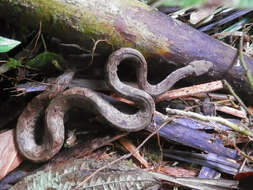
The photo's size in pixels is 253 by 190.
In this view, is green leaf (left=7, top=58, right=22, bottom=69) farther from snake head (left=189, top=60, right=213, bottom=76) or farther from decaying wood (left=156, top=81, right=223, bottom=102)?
snake head (left=189, top=60, right=213, bottom=76)

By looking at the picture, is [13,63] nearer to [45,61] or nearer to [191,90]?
[45,61]

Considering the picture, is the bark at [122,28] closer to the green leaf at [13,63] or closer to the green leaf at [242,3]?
the green leaf at [13,63]

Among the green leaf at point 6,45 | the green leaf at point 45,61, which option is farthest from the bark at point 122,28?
the green leaf at point 6,45

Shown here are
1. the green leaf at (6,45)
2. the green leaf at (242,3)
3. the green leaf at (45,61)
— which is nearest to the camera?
the green leaf at (242,3)

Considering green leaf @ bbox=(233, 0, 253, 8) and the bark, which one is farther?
the bark

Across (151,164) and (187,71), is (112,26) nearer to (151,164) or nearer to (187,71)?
(187,71)

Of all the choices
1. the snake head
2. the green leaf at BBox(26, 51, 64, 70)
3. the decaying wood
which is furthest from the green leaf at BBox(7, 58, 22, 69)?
the snake head

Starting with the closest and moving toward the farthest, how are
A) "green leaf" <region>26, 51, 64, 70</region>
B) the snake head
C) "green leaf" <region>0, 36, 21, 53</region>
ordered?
"green leaf" <region>0, 36, 21, 53</region>
"green leaf" <region>26, 51, 64, 70</region>
the snake head

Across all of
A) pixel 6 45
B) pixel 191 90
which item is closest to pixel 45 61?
pixel 6 45
